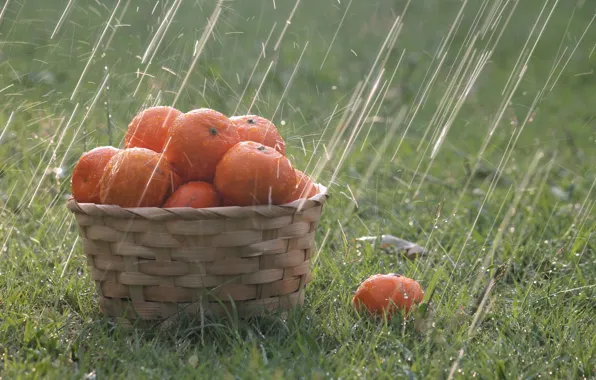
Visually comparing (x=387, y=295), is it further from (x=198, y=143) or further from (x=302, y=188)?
(x=198, y=143)

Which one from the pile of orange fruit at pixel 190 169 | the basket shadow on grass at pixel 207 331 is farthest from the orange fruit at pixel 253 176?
the basket shadow on grass at pixel 207 331

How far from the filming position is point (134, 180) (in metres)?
2.00

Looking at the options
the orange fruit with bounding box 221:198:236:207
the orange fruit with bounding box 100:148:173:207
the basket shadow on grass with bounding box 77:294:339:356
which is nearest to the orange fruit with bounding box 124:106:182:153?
the orange fruit with bounding box 100:148:173:207

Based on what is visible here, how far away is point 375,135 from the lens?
4301mm

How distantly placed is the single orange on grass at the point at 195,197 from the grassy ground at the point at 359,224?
0.99 feet

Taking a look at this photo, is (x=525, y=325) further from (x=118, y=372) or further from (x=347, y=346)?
(x=118, y=372)

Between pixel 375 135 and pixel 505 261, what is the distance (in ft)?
5.68

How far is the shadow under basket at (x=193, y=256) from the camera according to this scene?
195cm

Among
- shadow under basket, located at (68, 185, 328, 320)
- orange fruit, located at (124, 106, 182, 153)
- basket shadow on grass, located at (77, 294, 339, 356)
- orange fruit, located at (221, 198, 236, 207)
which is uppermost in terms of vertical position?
orange fruit, located at (124, 106, 182, 153)

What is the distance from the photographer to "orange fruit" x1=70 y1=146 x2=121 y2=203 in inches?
82.5

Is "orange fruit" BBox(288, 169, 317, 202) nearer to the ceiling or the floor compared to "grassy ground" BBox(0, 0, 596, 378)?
nearer to the ceiling

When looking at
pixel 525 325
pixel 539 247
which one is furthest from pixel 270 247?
pixel 539 247

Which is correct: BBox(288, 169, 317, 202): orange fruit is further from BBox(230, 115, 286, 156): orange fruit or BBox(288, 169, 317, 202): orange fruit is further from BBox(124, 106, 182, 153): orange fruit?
BBox(124, 106, 182, 153): orange fruit

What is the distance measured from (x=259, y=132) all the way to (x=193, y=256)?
42 cm
